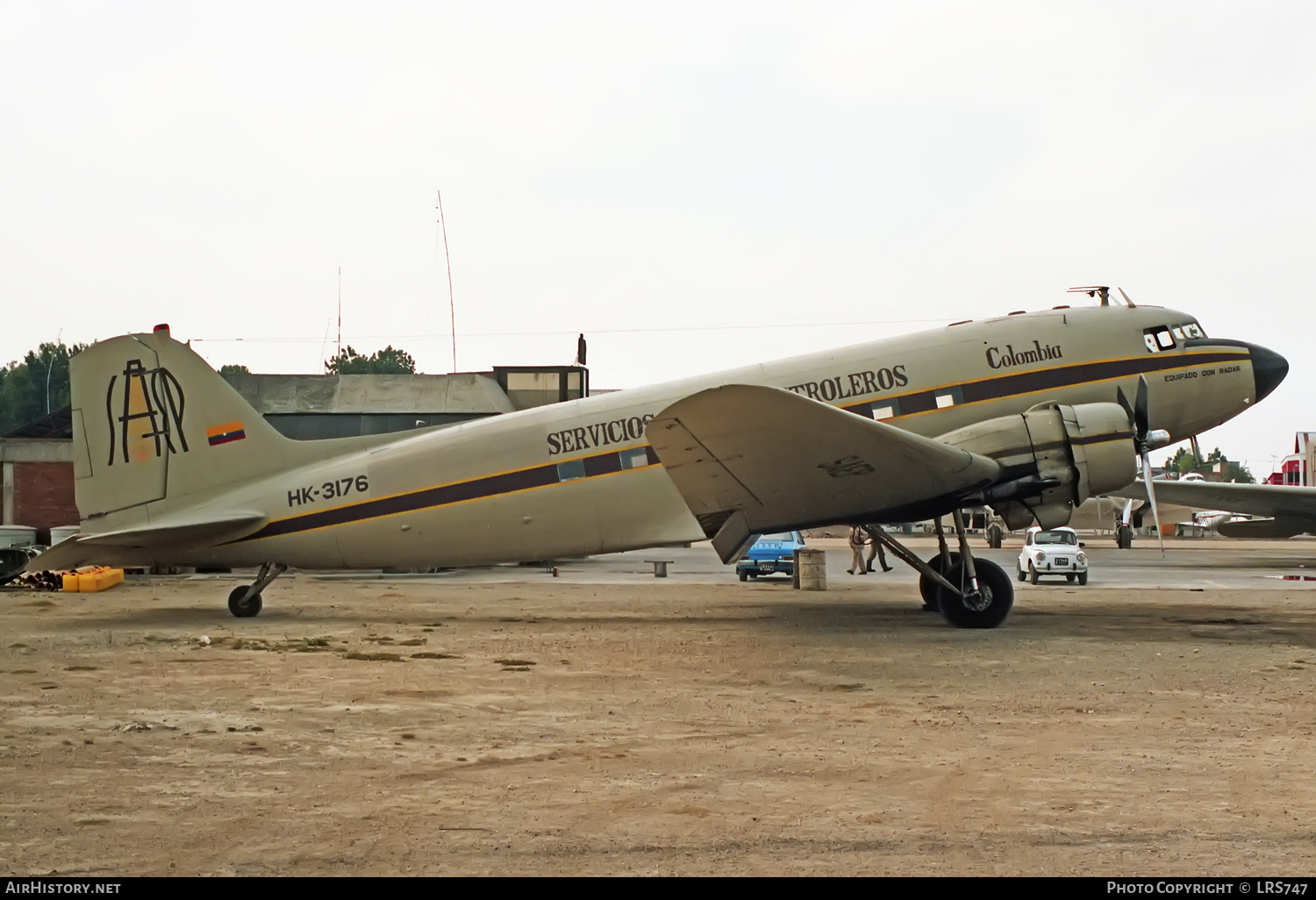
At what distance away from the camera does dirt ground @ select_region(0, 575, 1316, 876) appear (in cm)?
544

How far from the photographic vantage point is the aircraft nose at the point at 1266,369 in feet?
56.2

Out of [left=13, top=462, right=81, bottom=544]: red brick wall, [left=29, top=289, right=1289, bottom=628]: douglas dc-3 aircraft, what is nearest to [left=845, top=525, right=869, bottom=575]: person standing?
[left=29, top=289, right=1289, bottom=628]: douglas dc-3 aircraft

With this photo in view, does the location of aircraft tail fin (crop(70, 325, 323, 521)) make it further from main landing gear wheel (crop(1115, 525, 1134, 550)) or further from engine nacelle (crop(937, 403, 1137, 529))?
main landing gear wheel (crop(1115, 525, 1134, 550))

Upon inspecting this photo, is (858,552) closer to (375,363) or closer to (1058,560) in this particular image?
(1058,560)

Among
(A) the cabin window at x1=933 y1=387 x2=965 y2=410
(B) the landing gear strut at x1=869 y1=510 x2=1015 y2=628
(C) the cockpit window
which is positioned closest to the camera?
(B) the landing gear strut at x1=869 y1=510 x2=1015 y2=628

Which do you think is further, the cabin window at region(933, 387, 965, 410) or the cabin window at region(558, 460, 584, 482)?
the cabin window at region(558, 460, 584, 482)

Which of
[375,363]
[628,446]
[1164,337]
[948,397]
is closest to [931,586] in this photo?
[948,397]

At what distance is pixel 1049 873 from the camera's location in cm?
503

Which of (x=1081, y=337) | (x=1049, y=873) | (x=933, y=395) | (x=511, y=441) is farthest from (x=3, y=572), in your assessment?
(x=1049, y=873)

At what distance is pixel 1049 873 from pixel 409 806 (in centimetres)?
339

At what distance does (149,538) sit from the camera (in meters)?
16.5

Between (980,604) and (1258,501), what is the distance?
2656cm

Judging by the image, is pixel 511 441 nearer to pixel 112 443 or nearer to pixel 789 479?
pixel 789 479

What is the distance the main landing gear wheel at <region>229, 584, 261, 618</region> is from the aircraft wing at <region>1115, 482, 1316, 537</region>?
96.2ft
